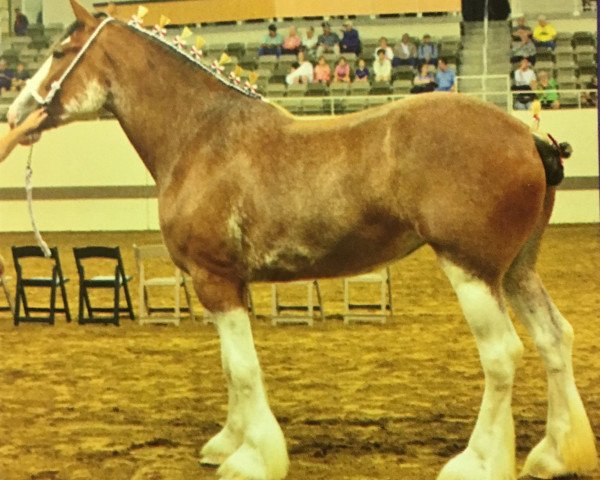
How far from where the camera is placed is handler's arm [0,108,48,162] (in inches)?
186

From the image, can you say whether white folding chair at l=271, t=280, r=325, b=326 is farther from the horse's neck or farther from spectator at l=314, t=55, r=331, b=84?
spectator at l=314, t=55, r=331, b=84

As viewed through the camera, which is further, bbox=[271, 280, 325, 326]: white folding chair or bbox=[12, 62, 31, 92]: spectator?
bbox=[12, 62, 31, 92]: spectator

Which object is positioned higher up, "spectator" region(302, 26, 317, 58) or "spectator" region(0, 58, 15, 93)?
"spectator" region(302, 26, 317, 58)

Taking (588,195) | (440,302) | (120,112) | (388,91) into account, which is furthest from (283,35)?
(120,112)

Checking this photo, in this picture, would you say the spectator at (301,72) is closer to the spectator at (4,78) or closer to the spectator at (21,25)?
the spectator at (4,78)

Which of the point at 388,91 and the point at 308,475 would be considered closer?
the point at 308,475

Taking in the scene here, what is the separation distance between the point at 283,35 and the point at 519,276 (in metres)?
18.4

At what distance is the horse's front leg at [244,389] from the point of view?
4.73m

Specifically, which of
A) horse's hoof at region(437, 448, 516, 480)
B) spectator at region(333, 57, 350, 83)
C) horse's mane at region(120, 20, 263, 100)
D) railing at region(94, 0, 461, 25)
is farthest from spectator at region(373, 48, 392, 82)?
horse's hoof at region(437, 448, 516, 480)

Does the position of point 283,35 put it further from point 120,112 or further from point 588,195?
point 120,112

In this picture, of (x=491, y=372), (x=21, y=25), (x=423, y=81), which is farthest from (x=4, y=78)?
(x=491, y=372)

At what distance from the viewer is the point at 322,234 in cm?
470

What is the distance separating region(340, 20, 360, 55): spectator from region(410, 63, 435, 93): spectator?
1.83 metres

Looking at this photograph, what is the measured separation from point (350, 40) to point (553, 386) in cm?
1689
